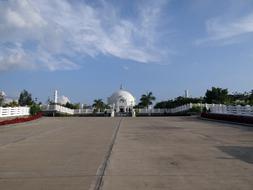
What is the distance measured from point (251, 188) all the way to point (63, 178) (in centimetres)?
385

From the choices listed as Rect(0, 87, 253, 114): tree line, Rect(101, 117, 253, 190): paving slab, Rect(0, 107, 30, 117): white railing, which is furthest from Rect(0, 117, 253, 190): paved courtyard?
Rect(0, 87, 253, 114): tree line

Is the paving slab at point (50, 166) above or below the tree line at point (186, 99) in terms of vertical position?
below

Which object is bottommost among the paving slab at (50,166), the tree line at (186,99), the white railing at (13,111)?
the paving slab at (50,166)

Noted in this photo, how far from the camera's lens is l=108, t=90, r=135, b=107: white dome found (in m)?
136

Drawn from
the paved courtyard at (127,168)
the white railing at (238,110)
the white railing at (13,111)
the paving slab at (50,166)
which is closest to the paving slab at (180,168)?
the paved courtyard at (127,168)

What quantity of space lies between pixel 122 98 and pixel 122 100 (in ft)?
2.26

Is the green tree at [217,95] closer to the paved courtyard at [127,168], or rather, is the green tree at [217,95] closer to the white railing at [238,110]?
the white railing at [238,110]

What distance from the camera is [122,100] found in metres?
137

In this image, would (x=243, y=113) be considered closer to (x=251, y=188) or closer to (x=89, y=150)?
(x=89, y=150)

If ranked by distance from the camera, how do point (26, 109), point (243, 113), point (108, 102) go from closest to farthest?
point (243, 113) → point (26, 109) → point (108, 102)

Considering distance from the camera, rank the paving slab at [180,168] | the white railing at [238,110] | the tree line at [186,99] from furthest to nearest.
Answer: the tree line at [186,99] → the white railing at [238,110] → the paving slab at [180,168]

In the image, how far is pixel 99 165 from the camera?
410 inches

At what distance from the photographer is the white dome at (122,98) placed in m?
136

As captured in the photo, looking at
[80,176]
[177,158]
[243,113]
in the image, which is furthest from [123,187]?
[243,113]
